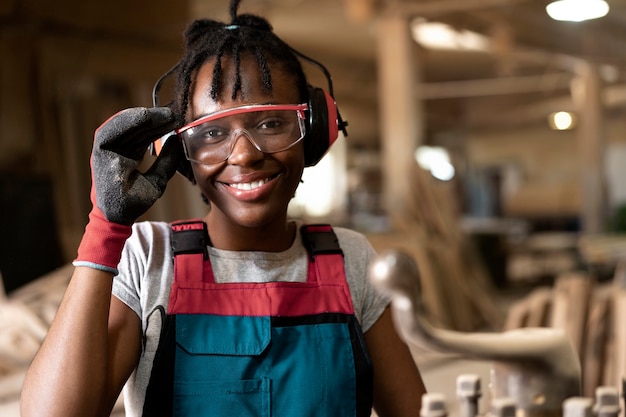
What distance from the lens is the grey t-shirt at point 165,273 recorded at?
163 cm

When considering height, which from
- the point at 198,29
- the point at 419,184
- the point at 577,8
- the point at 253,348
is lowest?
the point at 253,348

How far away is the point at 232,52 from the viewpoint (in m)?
1.75

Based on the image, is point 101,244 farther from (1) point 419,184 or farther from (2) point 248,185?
(1) point 419,184

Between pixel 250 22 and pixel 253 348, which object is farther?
pixel 250 22

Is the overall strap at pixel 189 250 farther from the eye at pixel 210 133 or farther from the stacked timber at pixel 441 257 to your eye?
the stacked timber at pixel 441 257

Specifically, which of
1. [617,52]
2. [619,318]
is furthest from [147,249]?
[617,52]

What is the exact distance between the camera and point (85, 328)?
1.49 metres

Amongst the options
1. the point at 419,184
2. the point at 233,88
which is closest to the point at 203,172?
the point at 233,88

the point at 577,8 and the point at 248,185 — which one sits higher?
the point at 577,8

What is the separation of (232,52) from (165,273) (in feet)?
1.70

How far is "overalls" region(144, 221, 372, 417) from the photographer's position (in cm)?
160

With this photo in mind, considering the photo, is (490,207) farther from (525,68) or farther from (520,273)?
(520,273)

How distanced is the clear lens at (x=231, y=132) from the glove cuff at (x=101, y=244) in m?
0.28

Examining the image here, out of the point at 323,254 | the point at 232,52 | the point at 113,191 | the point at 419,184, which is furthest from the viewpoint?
the point at 419,184
